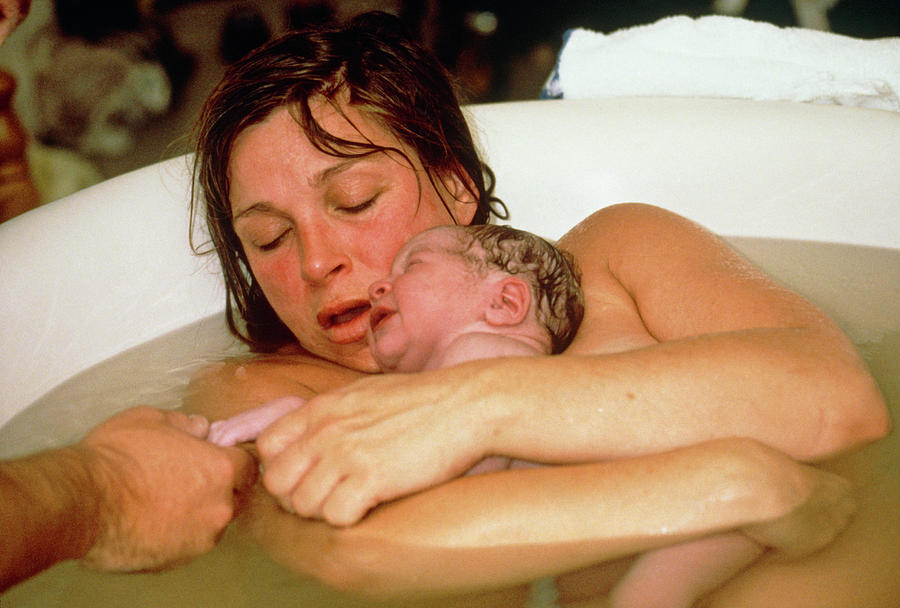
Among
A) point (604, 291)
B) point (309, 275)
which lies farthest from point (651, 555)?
point (309, 275)

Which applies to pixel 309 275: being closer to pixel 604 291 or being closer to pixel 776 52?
pixel 604 291

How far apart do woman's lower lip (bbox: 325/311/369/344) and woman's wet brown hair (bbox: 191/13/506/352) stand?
0.75ft

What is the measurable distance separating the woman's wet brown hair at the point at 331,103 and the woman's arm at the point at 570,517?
551 mm

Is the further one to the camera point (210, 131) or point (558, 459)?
point (210, 131)

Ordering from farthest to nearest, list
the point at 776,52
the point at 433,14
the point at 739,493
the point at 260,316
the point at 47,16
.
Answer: the point at 433,14 < the point at 47,16 < the point at 776,52 < the point at 260,316 < the point at 739,493

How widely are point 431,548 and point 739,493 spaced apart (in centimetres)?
29

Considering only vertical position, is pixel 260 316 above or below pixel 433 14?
below

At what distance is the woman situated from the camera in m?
0.79

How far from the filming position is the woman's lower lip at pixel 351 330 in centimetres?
117

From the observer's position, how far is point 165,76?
3.31m

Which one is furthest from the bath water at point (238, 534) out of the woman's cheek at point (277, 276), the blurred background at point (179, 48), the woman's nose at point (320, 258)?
the blurred background at point (179, 48)

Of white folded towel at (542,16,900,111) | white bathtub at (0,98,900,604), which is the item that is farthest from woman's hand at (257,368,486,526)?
white folded towel at (542,16,900,111)

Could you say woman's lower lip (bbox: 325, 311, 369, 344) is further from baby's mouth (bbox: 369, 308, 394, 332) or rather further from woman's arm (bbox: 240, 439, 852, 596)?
woman's arm (bbox: 240, 439, 852, 596)

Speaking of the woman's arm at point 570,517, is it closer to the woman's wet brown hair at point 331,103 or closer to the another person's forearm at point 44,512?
the another person's forearm at point 44,512
